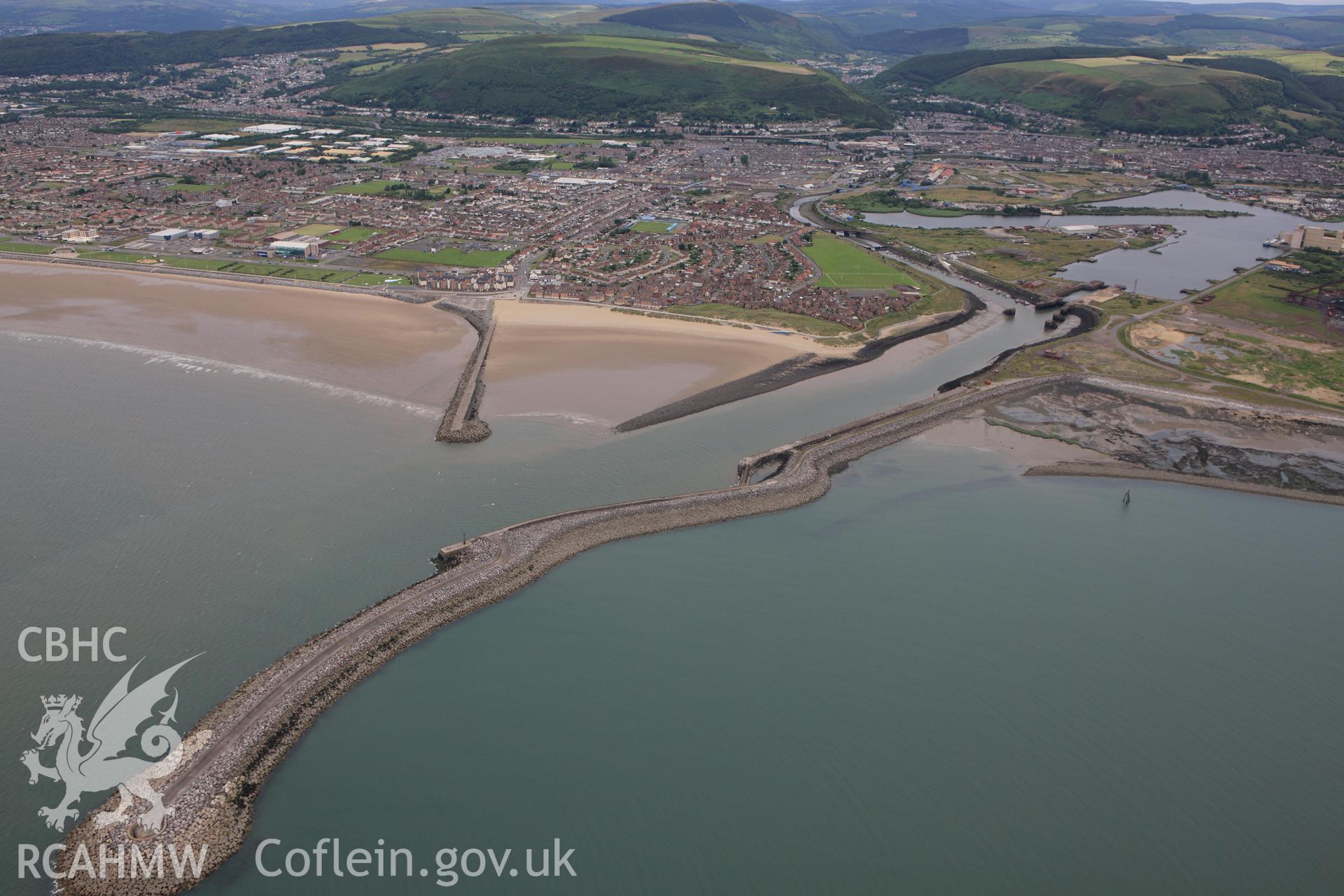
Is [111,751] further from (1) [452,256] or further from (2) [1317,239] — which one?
(2) [1317,239]

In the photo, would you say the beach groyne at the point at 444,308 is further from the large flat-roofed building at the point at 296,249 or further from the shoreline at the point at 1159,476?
the shoreline at the point at 1159,476

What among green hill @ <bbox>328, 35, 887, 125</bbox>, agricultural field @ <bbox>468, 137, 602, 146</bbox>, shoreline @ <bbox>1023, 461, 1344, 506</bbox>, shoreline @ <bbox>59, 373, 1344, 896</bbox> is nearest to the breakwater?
shoreline @ <bbox>59, 373, 1344, 896</bbox>

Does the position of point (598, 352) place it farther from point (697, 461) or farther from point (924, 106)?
point (924, 106)

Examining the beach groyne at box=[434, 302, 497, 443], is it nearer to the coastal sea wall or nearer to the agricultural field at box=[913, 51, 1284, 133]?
the coastal sea wall

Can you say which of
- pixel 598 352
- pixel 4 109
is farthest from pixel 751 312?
pixel 4 109

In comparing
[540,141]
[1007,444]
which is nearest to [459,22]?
[540,141]

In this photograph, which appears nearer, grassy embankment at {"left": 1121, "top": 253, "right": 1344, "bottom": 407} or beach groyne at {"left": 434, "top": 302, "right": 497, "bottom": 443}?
beach groyne at {"left": 434, "top": 302, "right": 497, "bottom": 443}

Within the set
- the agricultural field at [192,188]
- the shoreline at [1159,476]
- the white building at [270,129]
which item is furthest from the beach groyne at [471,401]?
the white building at [270,129]
